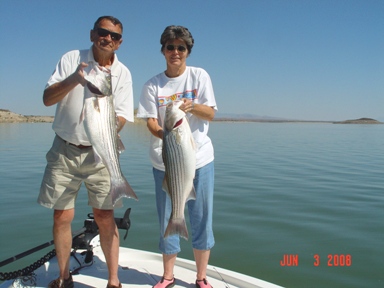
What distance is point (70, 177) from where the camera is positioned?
3926 mm

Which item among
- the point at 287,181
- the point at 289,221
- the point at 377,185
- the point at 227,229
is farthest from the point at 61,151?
the point at 377,185

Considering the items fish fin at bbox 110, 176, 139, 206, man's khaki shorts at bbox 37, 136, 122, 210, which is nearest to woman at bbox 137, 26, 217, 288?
fish fin at bbox 110, 176, 139, 206

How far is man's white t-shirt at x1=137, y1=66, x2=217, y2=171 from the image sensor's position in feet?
12.8

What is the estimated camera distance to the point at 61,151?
3.88 metres

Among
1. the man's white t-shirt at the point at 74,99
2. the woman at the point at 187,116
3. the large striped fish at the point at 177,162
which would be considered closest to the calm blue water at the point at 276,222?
the woman at the point at 187,116

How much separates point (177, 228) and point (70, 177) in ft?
4.15

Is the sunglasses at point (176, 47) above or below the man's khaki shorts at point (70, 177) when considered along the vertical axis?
above

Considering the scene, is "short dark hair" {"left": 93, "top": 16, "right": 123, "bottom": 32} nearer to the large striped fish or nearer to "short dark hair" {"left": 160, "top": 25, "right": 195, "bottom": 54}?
"short dark hair" {"left": 160, "top": 25, "right": 195, "bottom": 54}

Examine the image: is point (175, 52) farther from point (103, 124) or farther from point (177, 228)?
point (177, 228)

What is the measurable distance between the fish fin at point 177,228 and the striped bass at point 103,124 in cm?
53

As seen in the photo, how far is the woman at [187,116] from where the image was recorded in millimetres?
3799

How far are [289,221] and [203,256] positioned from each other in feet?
15.4
